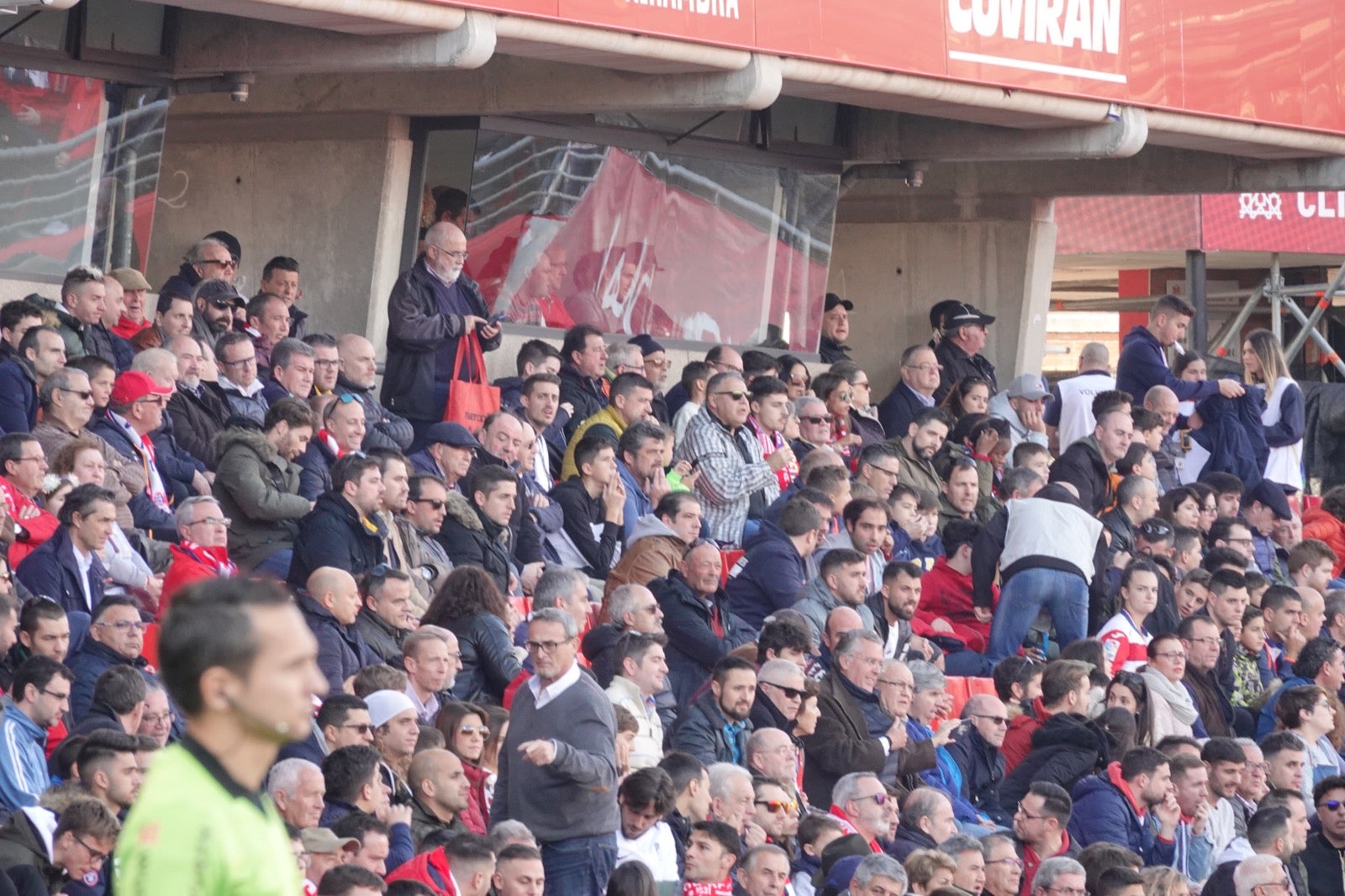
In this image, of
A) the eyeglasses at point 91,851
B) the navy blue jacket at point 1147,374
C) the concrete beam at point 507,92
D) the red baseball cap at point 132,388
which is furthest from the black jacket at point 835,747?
the navy blue jacket at point 1147,374

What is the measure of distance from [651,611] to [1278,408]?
7.93m

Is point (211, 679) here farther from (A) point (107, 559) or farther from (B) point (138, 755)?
(A) point (107, 559)

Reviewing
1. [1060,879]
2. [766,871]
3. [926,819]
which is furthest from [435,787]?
[1060,879]

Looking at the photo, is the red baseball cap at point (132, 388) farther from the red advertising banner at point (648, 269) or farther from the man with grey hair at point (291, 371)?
the red advertising banner at point (648, 269)

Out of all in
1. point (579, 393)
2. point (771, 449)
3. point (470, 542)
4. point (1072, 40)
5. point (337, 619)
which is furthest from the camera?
point (1072, 40)

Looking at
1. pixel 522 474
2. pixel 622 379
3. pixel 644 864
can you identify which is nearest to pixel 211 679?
pixel 644 864

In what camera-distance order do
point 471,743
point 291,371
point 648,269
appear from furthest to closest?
point 648,269 < point 291,371 < point 471,743

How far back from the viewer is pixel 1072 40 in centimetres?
1572

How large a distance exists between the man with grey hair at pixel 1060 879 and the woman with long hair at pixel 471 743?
7.10 ft

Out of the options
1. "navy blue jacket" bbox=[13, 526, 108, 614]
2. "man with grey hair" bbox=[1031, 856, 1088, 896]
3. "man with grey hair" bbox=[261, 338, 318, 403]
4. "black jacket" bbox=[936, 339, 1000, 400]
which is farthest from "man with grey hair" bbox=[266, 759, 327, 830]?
"black jacket" bbox=[936, 339, 1000, 400]

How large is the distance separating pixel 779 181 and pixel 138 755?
34.7ft

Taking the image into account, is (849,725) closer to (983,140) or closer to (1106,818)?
(1106,818)

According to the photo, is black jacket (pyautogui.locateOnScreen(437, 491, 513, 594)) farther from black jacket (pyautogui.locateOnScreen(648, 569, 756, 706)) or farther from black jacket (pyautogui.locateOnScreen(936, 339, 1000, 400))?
black jacket (pyautogui.locateOnScreen(936, 339, 1000, 400))

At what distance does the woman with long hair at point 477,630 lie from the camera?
9.10m
